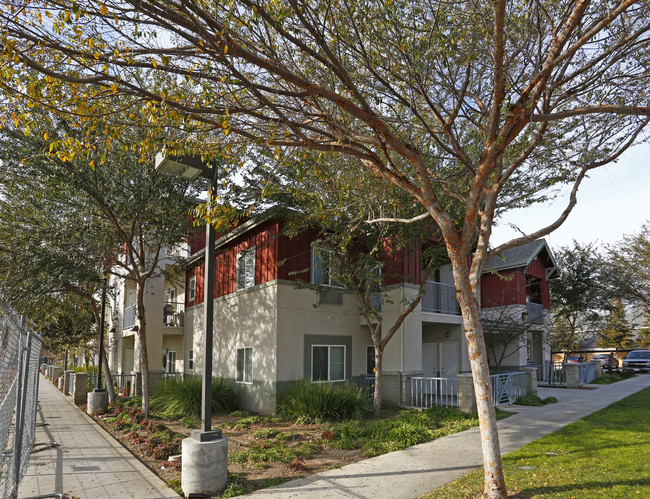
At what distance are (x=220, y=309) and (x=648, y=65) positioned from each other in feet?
50.2

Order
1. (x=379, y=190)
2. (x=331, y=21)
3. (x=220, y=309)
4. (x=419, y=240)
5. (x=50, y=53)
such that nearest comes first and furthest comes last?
(x=50, y=53)
(x=331, y=21)
(x=379, y=190)
(x=419, y=240)
(x=220, y=309)

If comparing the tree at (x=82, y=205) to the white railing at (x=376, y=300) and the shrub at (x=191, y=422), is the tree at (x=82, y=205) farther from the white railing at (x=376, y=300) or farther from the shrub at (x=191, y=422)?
the white railing at (x=376, y=300)

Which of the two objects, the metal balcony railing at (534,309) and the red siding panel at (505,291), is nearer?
Result: the red siding panel at (505,291)

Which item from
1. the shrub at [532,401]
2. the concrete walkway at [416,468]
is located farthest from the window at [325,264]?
the shrub at [532,401]

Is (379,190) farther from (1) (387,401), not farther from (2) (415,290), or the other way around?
(1) (387,401)

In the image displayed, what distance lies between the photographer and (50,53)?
6828 mm

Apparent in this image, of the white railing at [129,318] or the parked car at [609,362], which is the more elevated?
the white railing at [129,318]

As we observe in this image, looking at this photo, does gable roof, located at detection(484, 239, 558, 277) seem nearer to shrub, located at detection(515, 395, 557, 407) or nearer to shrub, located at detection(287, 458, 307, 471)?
shrub, located at detection(515, 395, 557, 407)

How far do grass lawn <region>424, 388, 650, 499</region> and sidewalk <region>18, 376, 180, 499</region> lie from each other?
15.0 ft

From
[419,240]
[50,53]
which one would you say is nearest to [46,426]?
[50,53]

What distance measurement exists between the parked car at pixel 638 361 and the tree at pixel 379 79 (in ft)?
88.9

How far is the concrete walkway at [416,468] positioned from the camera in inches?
278

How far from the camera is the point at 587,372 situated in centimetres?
2333

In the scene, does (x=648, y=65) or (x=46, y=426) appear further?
(x=46, y=426)
